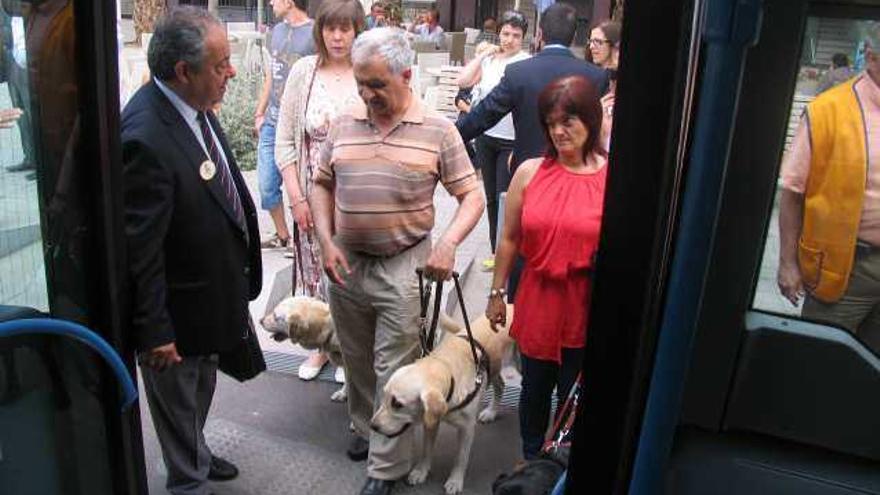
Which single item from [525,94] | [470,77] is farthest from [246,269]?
[470,77]

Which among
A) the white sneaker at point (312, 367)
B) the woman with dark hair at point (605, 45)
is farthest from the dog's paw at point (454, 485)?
the woman with dark hair at point (605, 45)

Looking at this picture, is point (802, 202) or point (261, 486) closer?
point (802, 202)

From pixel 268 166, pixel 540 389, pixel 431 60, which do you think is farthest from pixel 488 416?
pixel 431 60

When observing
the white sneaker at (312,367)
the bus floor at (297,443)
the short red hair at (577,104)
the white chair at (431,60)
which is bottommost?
the bus floor at (297,443)

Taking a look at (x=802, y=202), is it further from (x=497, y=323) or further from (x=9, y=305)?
(x=497, y=323)

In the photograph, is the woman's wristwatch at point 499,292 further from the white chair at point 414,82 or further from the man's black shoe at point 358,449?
the man's black shoe at point 358,449

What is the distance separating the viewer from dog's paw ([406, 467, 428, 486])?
3.54 metres

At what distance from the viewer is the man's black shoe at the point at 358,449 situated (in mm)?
3729

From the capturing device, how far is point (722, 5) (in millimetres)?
1147

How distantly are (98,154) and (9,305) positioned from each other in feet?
1.23

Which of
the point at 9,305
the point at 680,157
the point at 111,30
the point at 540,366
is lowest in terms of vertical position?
the point at 540,366

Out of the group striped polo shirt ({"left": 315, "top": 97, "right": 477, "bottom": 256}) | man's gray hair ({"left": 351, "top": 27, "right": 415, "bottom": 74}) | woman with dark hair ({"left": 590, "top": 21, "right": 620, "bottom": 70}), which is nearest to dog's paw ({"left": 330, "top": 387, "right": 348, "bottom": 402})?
striped polo shirt ({"left": 315, "top": 97, "right": 477, "bottom": 256})

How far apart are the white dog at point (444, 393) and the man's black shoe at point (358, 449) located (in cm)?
27

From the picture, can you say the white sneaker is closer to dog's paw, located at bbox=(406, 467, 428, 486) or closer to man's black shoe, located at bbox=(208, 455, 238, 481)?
man's black shoe, located at bbox=(208, 455, 238, 481)
